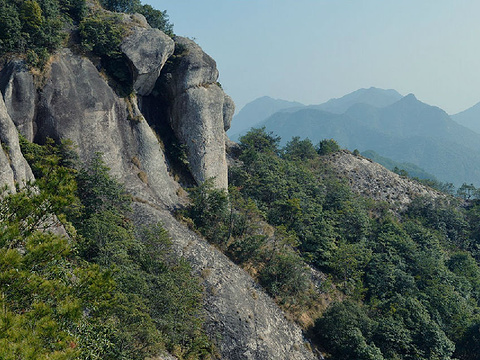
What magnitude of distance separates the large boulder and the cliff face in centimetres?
11

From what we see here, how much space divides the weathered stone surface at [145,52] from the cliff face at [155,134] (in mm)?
107

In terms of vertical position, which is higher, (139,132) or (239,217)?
(139,132)

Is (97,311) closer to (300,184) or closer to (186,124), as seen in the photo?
(186,124)

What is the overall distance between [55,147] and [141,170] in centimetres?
814

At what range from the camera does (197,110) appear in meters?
36.9

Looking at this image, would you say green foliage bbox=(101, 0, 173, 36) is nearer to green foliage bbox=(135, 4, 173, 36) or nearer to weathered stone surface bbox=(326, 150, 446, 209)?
green foliage bbox=(135, 4, 173, 36)

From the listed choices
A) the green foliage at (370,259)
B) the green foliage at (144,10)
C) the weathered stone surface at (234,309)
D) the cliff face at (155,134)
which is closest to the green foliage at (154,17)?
the green foliage at (144,10)

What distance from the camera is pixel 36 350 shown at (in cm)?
748

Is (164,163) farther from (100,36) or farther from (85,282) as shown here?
(85,282)

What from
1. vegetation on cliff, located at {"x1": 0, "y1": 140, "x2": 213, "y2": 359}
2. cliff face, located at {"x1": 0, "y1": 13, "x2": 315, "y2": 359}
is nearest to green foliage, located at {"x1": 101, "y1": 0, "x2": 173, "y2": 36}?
cliff face, located at {"x1": 0, "y1": 13, "x2": 315, "y2": 359}

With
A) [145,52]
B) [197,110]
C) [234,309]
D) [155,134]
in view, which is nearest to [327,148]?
[197,110]

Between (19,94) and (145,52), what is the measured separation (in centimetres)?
1325

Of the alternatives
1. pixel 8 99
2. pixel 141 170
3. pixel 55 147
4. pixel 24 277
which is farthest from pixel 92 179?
pixel 24 277

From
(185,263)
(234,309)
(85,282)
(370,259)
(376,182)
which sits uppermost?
(376,182)
